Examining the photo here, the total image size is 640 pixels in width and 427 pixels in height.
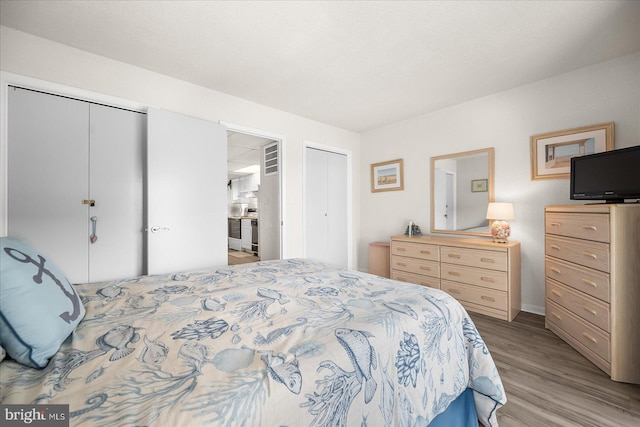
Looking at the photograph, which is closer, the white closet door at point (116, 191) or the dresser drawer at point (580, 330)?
the dresser drawer at point (580, 330)

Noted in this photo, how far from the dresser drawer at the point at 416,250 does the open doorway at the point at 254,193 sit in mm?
1648

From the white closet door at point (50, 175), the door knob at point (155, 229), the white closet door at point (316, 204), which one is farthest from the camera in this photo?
the white closet door at point (316, 204)

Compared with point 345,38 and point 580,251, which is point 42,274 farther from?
point 580,251

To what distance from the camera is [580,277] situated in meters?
2.11

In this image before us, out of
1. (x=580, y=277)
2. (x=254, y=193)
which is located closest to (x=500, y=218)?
(x=580, y=277)

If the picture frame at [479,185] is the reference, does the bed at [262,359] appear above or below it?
below

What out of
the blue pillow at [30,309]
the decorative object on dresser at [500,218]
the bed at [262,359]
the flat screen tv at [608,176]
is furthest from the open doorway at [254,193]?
the flat screen tv at [608,176]

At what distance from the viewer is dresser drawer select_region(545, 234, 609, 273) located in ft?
6.24

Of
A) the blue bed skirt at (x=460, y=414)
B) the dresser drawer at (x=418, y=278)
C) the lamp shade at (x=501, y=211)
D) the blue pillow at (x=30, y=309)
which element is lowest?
the blue bed skirt at (x=460, y=414)

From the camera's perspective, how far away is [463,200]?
11.6 ft

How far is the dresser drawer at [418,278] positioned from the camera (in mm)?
3345

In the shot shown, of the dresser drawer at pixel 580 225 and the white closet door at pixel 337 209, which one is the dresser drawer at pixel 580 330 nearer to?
the dresser drawer at pixel 580 225

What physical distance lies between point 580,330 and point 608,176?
1247 mm

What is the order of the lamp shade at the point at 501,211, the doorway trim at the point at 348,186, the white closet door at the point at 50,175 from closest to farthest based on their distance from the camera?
the white closet door at the point at 50,175 < the lamp shade at the point at 501,211 < the doorway trim at the point at 348,186
